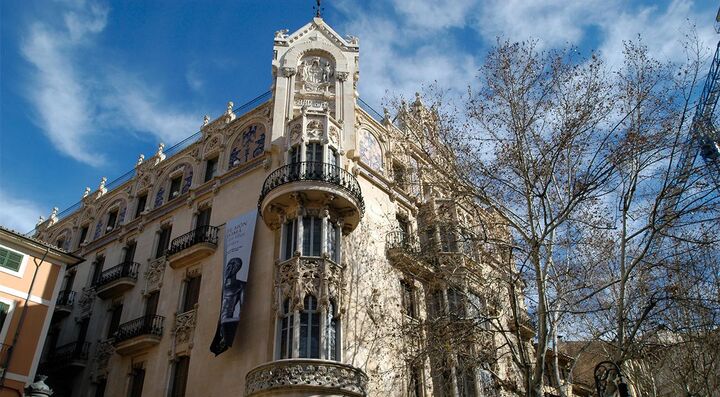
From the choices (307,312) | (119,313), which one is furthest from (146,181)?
(307,312)

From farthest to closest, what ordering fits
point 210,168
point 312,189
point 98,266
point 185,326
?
1. point 98,266
2. point 210,168
3. point 185,326
4. point 312,189

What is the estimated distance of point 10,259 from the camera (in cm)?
2447

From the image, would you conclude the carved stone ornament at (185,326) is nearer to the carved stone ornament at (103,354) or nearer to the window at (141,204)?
the carved stone ornament at (103,354)

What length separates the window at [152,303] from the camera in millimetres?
25877

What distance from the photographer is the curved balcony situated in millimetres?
21672

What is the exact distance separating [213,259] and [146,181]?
36.0 feet

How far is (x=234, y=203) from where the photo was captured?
2547 centimetres

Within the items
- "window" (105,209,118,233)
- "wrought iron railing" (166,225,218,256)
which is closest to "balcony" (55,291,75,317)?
"window" (105,209,118,233)

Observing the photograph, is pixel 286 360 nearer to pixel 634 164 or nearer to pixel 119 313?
pixel 634 164

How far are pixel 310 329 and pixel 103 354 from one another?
1320cm

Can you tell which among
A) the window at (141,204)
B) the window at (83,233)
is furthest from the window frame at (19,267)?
the window at (83,233)

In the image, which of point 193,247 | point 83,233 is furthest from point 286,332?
point 83,233

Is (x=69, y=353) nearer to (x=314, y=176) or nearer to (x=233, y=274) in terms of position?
(x=233, y=274)

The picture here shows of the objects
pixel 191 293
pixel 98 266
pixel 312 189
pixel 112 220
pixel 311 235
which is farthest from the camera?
pixel 112 220
